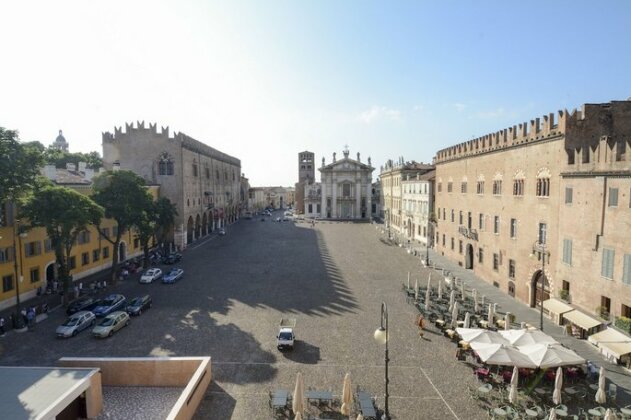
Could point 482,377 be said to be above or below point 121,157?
below

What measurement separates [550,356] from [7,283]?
3320 centimetres

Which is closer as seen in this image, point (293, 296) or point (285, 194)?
point (293, 296)

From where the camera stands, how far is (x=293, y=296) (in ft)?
104

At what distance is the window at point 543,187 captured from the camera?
2780 cm

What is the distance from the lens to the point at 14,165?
74.0 feet

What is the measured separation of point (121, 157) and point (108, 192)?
84.0 feet

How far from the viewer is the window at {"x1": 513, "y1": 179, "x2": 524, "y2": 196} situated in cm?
3114

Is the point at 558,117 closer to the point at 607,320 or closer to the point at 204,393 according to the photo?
the point at 607,320

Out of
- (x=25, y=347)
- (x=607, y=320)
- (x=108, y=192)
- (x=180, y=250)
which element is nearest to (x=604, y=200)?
(x=607, y=320)

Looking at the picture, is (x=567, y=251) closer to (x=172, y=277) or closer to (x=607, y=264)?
(x=607, y=264)

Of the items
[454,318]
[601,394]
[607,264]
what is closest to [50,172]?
[454,318]

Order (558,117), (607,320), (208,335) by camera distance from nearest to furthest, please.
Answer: (607,320) → (208,335) → (558,117)

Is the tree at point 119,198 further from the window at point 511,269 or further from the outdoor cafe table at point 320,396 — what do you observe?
the window at point 511,269

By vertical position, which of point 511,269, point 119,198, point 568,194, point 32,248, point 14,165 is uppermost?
point 14,165
